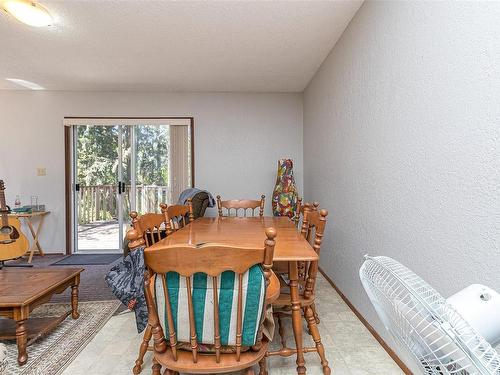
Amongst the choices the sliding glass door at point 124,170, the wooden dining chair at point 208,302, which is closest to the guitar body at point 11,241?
the sliding glass door at point 124,170

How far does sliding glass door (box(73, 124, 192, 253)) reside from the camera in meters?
4.45

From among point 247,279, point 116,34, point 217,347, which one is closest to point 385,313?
point 247,279

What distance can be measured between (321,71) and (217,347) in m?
3.21

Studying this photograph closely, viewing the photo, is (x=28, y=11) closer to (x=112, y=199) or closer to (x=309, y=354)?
(x=112, y=199)

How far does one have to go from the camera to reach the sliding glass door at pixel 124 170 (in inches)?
175

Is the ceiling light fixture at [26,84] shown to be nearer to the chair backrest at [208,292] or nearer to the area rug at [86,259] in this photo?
the area rug at [86,259]

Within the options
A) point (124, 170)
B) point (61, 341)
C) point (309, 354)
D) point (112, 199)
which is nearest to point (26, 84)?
point (124, 170)

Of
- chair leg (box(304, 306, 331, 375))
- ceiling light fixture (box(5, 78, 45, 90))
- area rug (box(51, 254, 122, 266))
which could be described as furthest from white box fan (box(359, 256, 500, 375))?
ceiling light fixture (box(5, 78, 45, 90))

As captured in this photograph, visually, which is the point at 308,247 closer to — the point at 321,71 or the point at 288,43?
the point at 288,43

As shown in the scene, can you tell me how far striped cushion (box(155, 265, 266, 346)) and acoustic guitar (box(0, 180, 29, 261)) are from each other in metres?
2.93

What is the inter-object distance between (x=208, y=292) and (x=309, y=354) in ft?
3.78

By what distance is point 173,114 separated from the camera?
4.42m

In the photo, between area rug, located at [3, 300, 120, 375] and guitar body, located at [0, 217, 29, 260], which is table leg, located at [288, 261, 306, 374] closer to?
area rug, located at [3, 300, 120, 375]

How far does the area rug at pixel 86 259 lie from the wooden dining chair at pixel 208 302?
331cm
